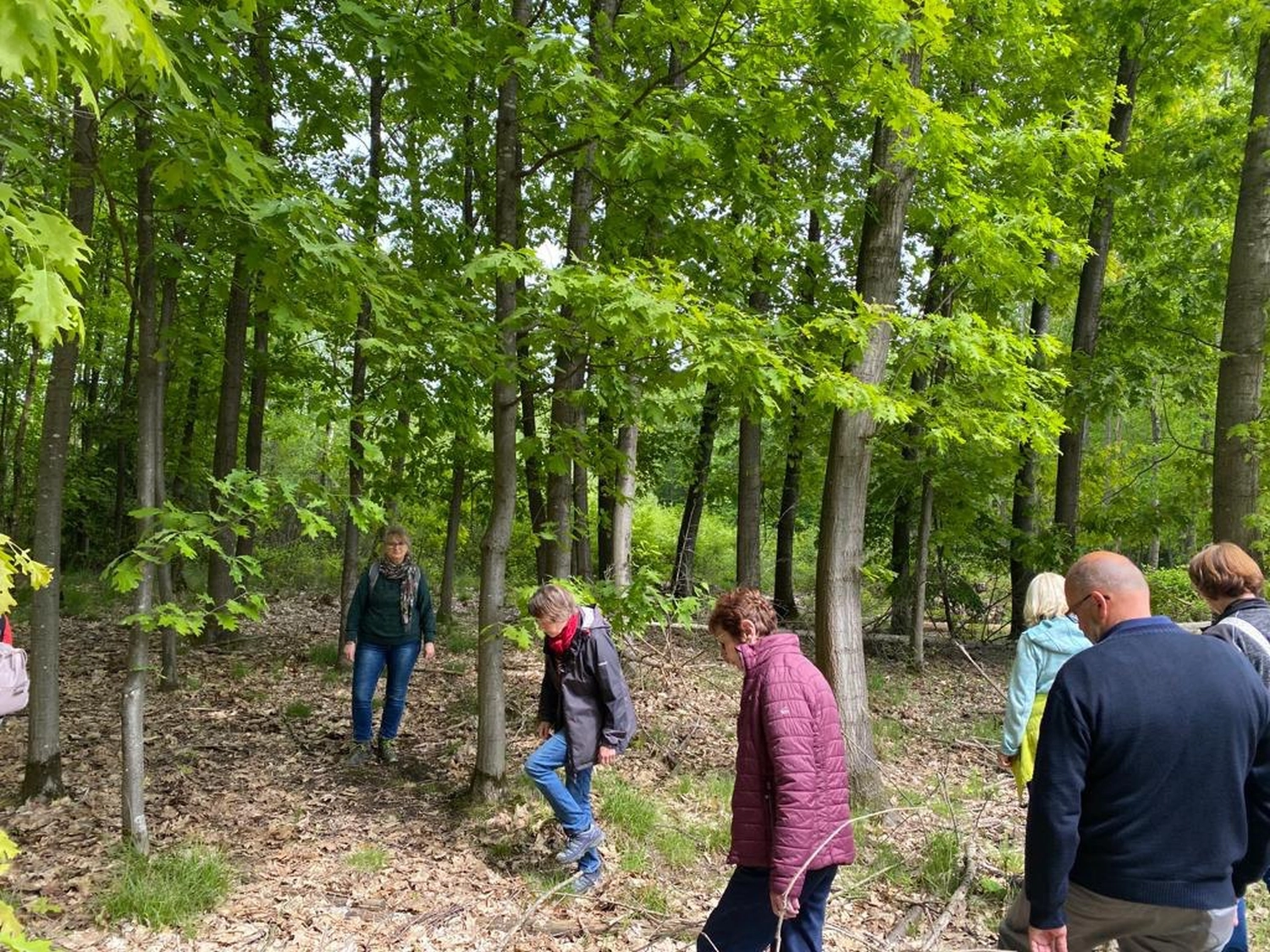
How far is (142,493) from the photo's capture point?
443 centimetres

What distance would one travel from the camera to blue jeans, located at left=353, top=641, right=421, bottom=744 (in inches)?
241

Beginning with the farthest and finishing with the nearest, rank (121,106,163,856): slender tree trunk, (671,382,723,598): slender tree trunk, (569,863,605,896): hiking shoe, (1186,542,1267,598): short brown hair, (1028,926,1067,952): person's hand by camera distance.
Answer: (671,382,723,598): slender tree trunk
(569,863,605,896): hiking shoe
(121,106,163,856): slender tree trunk
(1186,542,1267,598): short brown hair
(1028,926,1067,952): person's hand

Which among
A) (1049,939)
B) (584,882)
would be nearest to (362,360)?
(584,882)

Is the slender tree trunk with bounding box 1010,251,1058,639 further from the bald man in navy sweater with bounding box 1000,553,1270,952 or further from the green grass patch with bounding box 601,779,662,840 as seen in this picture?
the bald man in navy sweater with bounding box 1000,553,1270,952

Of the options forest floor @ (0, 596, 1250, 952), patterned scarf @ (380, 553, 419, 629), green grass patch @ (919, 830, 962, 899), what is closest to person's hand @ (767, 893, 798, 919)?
forest floor @ (0, 596, 1250, 952)

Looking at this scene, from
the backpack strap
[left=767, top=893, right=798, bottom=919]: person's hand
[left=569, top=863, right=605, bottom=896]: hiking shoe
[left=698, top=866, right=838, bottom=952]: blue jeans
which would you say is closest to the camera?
[left=767, top=893, right=798, bottom=919]: person's hand

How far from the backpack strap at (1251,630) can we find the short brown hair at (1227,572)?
15 cm

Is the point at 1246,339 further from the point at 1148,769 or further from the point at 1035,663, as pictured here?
the point at 1148,769

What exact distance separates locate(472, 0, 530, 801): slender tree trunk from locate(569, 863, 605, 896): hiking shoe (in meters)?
1.10

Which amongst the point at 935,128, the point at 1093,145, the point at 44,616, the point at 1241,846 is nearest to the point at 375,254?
the point at 44,616

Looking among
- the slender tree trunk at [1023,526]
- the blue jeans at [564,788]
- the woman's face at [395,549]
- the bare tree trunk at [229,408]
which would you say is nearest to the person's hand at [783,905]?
the blue jeans at [564,788]

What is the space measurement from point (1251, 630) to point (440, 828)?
15.4ft

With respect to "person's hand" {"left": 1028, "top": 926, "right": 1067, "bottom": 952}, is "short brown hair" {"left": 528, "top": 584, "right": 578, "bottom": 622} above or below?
above

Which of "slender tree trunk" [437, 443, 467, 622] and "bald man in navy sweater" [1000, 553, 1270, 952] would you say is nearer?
→ "bald man in navy sweater" [1000, 553, 1270, 952]
